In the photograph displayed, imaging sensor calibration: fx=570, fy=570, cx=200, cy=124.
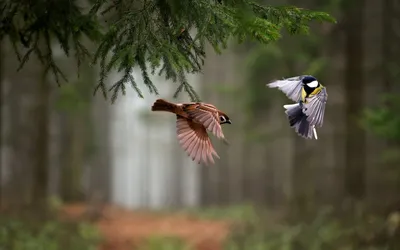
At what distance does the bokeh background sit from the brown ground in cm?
6

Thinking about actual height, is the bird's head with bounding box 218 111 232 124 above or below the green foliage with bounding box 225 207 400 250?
above

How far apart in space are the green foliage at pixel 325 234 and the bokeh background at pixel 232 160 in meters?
0.03

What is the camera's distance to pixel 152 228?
15.4 m

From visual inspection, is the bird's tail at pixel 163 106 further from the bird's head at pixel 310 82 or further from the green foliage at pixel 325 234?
the green foliage at pixel 325 234

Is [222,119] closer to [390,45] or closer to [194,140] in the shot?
[194,140]

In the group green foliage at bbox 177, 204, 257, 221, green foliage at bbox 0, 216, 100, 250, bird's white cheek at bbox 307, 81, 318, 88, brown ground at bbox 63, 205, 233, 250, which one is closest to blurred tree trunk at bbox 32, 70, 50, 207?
green foliage at bbox 0, 216, 100, 250

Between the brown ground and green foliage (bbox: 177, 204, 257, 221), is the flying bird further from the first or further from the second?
green foliage (bbox: 177, 204, 257, 221)

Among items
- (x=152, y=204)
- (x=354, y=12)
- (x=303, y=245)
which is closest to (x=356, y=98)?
(x=354, y=12)

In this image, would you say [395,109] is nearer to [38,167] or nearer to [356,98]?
[356,98]

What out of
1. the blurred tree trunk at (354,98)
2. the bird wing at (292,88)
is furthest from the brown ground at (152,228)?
the bird wing at (292,88)

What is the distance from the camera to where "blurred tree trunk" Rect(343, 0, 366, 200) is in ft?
42.5

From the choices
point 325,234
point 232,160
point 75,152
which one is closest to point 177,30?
point 325,234

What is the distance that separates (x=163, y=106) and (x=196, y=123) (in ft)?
0.82

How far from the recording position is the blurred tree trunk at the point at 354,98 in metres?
13.0
